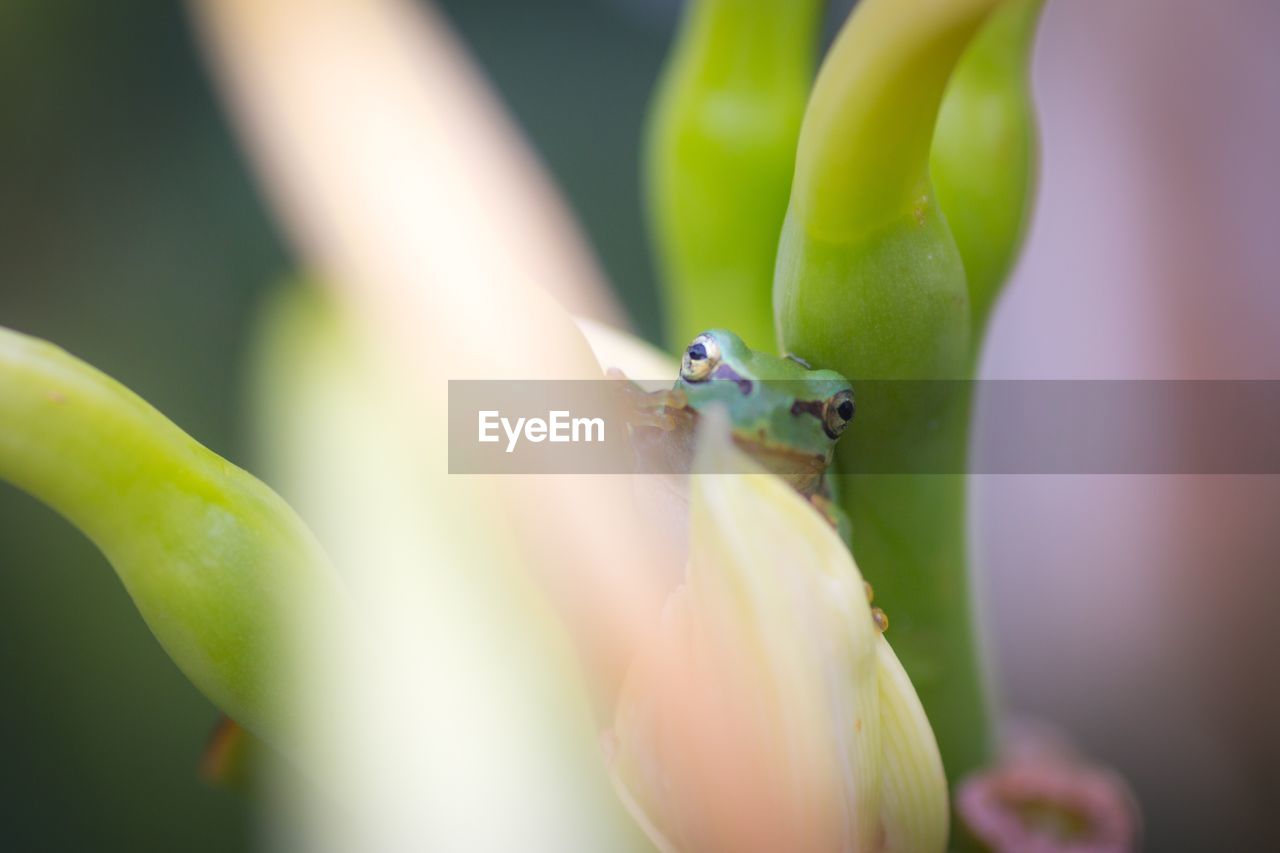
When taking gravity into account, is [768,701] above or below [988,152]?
below

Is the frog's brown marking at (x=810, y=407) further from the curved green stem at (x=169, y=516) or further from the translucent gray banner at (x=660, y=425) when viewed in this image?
the curved green stem at (x=169, y=516)

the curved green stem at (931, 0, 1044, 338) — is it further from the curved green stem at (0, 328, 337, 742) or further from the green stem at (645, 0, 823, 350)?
the curved green stem at (0, 328, 337, 742)

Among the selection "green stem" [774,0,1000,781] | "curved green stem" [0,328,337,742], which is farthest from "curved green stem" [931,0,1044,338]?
"curved green stem" [0,328,337,742]

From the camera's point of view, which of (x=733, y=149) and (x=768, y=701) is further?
(x=733, y=149)

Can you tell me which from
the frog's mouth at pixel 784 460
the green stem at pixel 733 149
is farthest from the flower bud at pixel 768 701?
the green stem at pixel 733 149

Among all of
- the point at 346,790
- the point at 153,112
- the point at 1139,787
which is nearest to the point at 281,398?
the point at 346,790

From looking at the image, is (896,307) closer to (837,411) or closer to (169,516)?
(837,411)

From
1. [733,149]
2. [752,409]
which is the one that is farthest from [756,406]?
[733,149]
